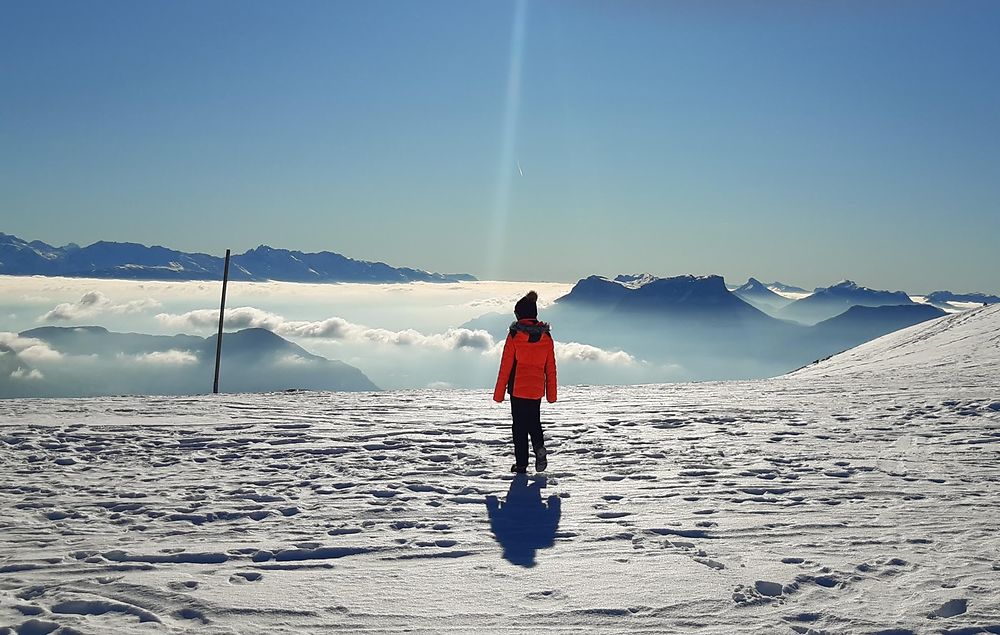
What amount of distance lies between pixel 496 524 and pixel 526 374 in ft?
8.61

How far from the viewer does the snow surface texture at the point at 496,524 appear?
15.4ft

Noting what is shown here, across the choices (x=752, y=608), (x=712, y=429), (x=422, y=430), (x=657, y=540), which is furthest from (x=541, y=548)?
(x=712, y=429)

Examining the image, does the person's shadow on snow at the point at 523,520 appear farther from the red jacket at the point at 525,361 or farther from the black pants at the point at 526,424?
the red jacket at the point at 525,361

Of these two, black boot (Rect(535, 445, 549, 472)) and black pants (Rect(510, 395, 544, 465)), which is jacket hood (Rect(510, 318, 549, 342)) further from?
black boot (Rect(535, 445, 549, 472))

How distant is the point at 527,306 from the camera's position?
29.5ft

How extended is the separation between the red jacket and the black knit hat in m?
0.09

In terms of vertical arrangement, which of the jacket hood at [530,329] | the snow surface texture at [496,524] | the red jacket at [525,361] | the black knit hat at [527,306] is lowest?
the snow surface texture at [496,524]

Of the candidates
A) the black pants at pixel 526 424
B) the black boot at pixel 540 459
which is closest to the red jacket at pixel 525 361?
the black pants at pixel 526 424

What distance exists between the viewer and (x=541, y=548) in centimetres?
594

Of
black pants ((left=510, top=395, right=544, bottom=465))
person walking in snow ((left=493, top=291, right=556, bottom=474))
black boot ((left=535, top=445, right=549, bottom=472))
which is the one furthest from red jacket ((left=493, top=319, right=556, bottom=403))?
black boot ((left=535, top=445, right=549, bottom=472))

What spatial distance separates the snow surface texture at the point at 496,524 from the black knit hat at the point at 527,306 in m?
2.06

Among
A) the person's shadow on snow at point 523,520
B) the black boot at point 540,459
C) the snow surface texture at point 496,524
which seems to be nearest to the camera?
the snow surface texture at point 496,524

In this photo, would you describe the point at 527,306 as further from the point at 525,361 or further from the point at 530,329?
the point at 525,361

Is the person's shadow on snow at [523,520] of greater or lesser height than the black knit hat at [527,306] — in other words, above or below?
below
